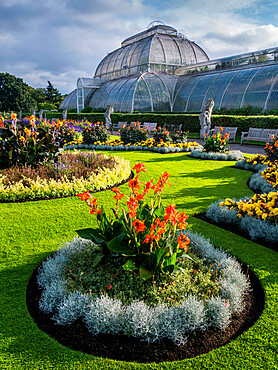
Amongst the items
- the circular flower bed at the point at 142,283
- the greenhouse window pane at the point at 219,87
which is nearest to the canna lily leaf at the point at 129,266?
the circular flower bed at the point at 142,283

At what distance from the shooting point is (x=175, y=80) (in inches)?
1261

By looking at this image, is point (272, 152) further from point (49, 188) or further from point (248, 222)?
point (49, 188)

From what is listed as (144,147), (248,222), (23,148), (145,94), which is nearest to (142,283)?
(248,222)

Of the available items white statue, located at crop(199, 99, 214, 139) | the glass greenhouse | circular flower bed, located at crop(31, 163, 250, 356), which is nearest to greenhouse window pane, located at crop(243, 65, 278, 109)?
the glass greenhouse

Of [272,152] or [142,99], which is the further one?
[142,99]

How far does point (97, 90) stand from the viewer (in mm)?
38281

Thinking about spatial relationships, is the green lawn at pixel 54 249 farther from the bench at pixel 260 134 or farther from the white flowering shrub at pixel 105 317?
the bench at pixel 260 134

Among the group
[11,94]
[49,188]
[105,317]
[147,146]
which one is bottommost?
[105,317]

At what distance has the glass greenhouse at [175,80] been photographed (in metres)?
22.5

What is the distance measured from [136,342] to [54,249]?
2.02 m

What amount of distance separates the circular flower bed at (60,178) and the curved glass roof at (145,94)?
872 inches

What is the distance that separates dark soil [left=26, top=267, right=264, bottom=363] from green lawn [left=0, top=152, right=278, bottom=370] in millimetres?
71

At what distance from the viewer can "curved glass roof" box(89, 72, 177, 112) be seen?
29125 mm

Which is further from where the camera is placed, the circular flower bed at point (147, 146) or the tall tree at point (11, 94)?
the tall tree at point (11, 94)
